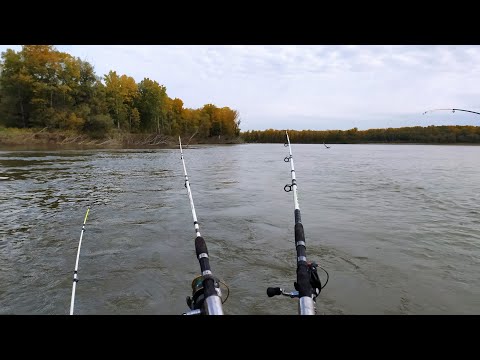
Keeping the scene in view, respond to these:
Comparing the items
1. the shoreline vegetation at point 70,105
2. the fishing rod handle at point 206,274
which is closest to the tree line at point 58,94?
the shoreline vegetation at point 70,105

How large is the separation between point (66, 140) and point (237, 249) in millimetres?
48040

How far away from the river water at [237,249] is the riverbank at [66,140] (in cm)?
2459

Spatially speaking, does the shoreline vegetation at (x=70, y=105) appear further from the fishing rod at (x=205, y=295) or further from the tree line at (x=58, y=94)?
the fishing rod at (x=205, y=295)

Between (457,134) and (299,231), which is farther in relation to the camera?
(457,134)

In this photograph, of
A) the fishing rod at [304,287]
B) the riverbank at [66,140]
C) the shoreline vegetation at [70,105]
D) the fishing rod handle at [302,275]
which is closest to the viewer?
the fishing rod at [304,287]

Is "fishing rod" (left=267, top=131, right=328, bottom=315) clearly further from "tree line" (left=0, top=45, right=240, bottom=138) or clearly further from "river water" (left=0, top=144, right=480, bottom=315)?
"tree line" (left=0, top=45, right=240, bottom=138)

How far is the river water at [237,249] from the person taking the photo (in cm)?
439

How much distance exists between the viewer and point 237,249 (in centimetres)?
638
